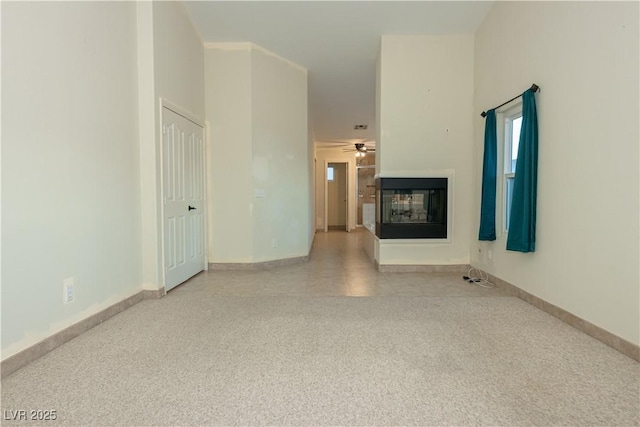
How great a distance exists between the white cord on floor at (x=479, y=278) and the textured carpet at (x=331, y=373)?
1.00m

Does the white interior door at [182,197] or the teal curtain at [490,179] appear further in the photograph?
the teal curtain at [490,179]

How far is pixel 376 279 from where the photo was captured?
387 cm

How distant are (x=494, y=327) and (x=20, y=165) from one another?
3105mm

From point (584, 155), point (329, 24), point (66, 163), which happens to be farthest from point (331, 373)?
point (329, 24)

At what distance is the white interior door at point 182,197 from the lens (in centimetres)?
325

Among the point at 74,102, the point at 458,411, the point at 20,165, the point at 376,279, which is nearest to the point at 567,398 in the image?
the point at 458,411

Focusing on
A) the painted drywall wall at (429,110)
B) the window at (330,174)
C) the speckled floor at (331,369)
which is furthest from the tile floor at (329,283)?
the window at (330,174)

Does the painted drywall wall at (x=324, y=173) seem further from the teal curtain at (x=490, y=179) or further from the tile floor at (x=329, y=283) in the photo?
the teal curtain at (x=490, y=179)

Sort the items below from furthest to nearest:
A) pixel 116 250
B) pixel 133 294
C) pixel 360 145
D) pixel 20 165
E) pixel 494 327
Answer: pixel 360 145 < pixel 133 294 < pixel 116 250 < pixel 494 327 < pixel 20 165

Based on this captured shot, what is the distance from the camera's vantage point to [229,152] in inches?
170

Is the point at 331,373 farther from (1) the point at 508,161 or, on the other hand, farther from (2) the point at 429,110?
(2) the point at 429,110

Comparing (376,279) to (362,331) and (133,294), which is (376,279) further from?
(133,294)

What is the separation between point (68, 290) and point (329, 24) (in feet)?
12.0

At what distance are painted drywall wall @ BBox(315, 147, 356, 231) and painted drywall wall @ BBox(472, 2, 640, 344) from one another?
7405mm
